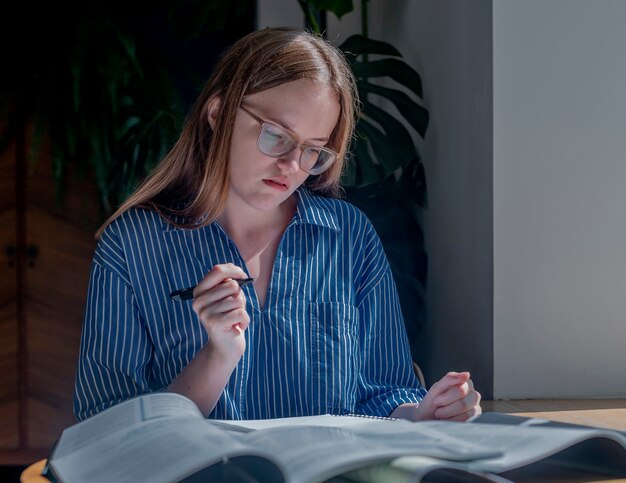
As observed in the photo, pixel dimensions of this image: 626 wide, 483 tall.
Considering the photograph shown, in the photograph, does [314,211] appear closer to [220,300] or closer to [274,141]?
[274,141]

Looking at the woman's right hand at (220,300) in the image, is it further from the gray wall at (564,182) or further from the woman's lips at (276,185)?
the gray wall at (564,182)

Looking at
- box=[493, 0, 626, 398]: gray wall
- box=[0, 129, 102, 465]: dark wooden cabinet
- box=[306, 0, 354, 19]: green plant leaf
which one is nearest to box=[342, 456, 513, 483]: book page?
box=[493, 0, 626, 398]: gray wall

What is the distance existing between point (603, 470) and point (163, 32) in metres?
2.31

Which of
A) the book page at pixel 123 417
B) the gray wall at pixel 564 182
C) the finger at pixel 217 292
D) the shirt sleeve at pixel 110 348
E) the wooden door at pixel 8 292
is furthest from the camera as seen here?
the wooden door at pixel 8 292

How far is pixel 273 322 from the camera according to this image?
1272 mm

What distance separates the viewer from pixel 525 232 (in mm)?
1511

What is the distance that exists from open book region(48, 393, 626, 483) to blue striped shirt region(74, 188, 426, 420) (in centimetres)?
38

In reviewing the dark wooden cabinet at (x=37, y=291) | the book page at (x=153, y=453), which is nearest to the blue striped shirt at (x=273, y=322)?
the book page at (x=153, y=453)

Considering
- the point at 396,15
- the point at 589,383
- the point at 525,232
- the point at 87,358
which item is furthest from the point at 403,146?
the point at 87,358

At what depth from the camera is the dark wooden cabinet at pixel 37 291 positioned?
8.43 ft

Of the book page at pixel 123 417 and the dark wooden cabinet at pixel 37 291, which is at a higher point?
the book page at pixel 123 417

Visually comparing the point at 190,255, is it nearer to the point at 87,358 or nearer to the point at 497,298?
the point at 87,358

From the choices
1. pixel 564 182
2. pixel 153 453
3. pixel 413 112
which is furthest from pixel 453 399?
pixel 413 112

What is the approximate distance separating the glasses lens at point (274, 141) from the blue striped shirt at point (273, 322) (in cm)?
17
